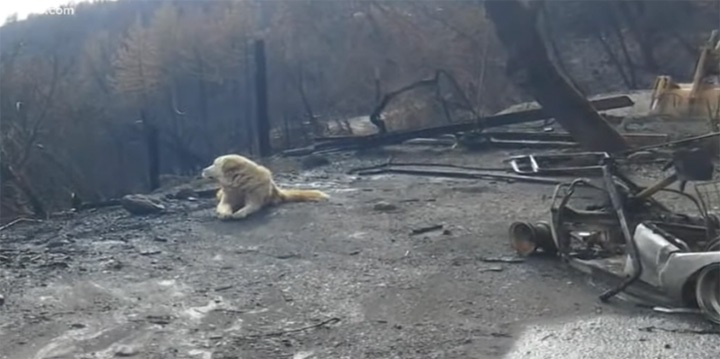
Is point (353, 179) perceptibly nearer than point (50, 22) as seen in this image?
Yes

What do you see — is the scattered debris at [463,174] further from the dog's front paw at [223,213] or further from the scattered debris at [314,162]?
the dog's front paw at [223,213]

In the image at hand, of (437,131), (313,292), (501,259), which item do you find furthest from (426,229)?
(437,131)

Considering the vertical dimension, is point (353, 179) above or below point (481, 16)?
below

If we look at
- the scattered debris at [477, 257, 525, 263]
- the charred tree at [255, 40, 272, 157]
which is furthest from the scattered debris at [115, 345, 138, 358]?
the charred tree at [255, 40, 272, 157]

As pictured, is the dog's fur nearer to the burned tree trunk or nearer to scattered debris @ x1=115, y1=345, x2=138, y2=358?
the burned tree trunk

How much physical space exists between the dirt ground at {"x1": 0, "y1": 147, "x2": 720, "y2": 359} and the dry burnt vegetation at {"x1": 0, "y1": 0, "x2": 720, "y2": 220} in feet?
60.1

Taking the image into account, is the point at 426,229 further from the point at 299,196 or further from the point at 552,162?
the point at 552,162

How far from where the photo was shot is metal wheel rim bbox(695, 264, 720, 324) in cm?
582

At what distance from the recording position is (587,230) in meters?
7.85

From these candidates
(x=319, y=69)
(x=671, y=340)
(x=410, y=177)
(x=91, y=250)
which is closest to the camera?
(x=671, y=340)

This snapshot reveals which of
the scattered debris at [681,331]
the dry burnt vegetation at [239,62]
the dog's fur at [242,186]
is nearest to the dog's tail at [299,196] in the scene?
the dog's fur at [242,186]

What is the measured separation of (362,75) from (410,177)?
18.6 meters

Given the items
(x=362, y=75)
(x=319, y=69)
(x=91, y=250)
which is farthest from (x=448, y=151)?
(x=319, y=69)

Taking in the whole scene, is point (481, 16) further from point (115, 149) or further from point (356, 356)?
point (356, 356)
